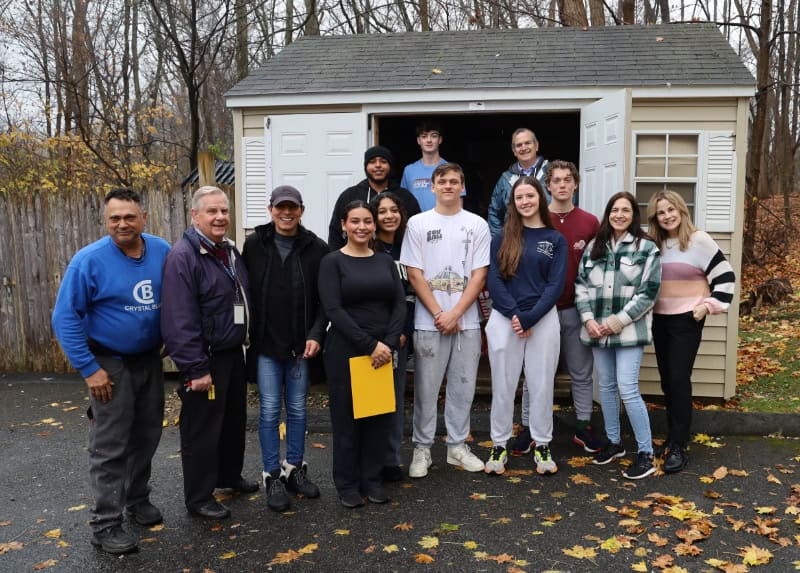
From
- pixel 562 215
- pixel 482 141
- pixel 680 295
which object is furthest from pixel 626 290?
pixel 482 141

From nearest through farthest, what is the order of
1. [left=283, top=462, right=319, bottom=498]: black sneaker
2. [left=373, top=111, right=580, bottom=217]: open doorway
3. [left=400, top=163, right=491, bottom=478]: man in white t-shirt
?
1. [left=283, top=462, right=319, bottom=498]: black sneaker
2. [left=400, top=163, right=491, bottom=478]: man in white t-shirt
3. [left=373, top=111, right=580, bottom=217]: open doorway

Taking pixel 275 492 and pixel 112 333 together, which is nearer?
pixel 112 333

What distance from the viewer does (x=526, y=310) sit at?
4.45 metres

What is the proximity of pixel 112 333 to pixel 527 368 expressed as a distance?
103 inches

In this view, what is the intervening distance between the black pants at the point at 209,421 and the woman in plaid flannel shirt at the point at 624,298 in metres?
2.33

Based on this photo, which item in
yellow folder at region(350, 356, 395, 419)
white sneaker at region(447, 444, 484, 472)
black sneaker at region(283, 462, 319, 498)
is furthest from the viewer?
white sneaker at region(447, 444, 484, 472)

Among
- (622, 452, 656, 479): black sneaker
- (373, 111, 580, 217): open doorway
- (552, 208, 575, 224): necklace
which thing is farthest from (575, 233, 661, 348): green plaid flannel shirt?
(373, 111, 580, 217): open doorway

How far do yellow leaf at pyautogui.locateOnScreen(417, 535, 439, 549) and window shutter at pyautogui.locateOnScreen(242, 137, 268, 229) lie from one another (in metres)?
3.89

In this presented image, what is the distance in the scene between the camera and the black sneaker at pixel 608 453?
15.6ft

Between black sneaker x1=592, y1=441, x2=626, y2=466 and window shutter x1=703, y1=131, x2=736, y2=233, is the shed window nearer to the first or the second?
window shutter x1=703, y1=131, x2=736, y2=233

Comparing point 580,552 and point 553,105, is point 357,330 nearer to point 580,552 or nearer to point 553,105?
point 580,552

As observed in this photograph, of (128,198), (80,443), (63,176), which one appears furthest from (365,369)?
(63,176)

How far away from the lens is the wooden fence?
7.64 metres

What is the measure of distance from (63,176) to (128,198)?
12842 millimetres
